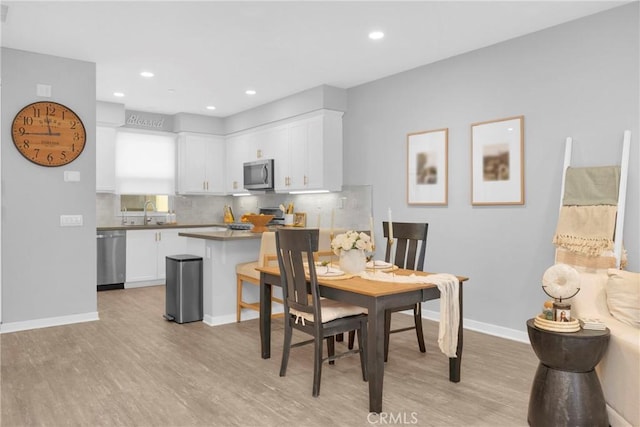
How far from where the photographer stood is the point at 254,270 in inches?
170

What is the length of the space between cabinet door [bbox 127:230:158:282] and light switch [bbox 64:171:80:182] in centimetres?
199

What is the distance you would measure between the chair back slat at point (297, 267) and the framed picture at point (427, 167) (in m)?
2.24

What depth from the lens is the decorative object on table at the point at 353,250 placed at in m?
3.08

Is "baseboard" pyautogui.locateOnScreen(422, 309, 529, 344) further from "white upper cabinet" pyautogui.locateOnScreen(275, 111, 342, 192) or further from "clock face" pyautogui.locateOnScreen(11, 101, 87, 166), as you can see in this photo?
"clock face" pyautogui.locateOnScreen(11, 101, 87, 166)

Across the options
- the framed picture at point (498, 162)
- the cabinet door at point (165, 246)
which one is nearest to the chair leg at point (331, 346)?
the framed picture at point (498, 162)

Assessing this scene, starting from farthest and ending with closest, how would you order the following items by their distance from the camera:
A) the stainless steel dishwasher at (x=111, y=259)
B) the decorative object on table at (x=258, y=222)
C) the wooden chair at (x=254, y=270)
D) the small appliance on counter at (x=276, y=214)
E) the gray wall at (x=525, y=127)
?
1. the small appliance on counter at (x=276, y=214)
2. the stainless steel dishwasher at (x=111, y=259)
3. the decorative object on table at (x=258, y=222)
4. the wooden chair at (x=254, y=270)
5. the gray wall at (x=525, y=127)

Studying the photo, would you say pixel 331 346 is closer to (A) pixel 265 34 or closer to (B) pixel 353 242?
(B) pixel 353 242

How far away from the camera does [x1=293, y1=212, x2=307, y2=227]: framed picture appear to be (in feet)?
21.4

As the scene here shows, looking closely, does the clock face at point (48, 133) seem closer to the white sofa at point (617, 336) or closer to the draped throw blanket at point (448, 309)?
the draped throw blanket at point (448, 309)

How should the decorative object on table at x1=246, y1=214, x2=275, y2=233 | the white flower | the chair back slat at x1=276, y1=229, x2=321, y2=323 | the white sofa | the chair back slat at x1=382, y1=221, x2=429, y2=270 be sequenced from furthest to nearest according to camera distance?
the decorative object on table at x1=246, y1=214, x2=275, y2=233 → the chair back slat at x1=382, y1=221, x2=429, y2=270 → the white flower → the chair back slat at x1=276, y1=229, x2=321, y2=323 → the white sofa

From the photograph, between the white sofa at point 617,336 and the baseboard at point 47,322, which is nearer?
the white sofa at point 617,336

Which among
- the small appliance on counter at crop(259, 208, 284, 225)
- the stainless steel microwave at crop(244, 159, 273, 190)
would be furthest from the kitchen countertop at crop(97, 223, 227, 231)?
the stainless steel microwave at crop(244, 159, 273, 190)

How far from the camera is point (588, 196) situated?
137 inches

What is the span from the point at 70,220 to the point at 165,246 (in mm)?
2309
